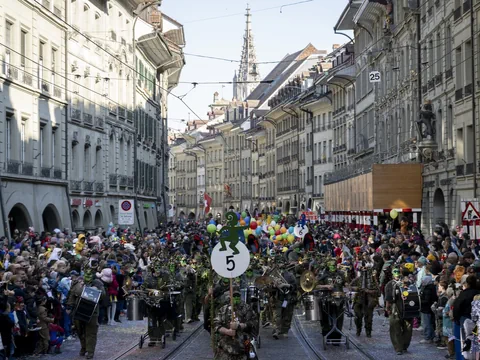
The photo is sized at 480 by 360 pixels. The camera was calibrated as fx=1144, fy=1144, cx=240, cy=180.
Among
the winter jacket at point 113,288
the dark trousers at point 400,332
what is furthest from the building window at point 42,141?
the dark trousers at point 400,332

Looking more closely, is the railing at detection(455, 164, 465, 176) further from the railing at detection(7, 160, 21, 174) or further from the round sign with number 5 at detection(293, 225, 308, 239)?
the railing at detection(7, 160, 21, 174)

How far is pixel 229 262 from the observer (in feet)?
51.2

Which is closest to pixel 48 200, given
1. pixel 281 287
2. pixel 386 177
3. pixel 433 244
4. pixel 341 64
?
pixel 386 177

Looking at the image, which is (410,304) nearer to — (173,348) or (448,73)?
(173,348)

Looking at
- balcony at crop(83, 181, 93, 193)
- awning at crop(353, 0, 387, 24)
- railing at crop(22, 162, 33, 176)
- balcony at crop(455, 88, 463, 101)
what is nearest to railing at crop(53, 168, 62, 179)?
railing at crop(22, 162, 33, 176)

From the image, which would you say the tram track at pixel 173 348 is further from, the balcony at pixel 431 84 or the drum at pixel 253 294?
the balcony at pixel 431 84

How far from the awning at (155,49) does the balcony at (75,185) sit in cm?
1728

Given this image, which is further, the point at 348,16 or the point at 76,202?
the point at 348,16

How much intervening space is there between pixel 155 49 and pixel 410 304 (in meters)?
50.7

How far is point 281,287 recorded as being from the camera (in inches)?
911

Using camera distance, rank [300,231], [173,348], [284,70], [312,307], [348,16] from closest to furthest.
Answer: [173,348] → [312,307] → [300,231] → [348,16] → [284,70]

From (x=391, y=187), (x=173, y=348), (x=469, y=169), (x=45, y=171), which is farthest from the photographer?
(x=391, y=187)

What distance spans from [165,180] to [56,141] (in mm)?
40871

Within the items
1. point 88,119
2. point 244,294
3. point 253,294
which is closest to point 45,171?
point 88,119
